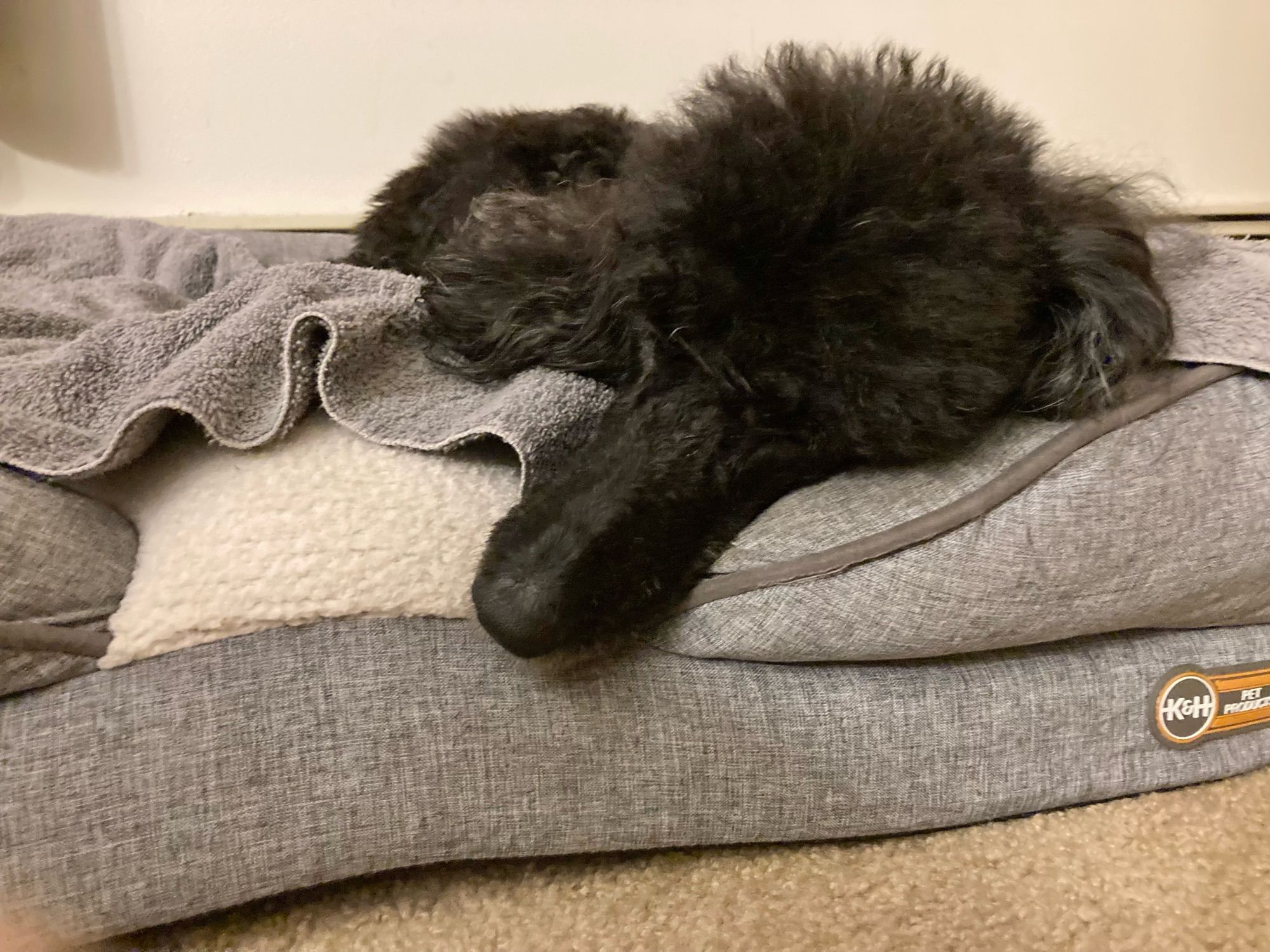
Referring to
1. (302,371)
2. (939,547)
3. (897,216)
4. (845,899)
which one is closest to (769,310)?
(897,216)

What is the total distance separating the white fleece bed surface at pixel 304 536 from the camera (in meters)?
0.75

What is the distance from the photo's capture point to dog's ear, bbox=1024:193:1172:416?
2.78ft

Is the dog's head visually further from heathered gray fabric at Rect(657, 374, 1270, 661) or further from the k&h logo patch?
the k&h logo patch

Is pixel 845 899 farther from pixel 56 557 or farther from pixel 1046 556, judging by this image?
pixel 56 557

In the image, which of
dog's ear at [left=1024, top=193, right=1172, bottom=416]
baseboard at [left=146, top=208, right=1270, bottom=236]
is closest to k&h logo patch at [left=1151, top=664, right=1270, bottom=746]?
dog's ear at [left=1024, top=193, right=1172, bottom=416]

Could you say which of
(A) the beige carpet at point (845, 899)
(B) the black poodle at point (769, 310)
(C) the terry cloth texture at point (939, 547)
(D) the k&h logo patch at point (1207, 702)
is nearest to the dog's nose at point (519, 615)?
(B) the black poodle at point (769, 310)

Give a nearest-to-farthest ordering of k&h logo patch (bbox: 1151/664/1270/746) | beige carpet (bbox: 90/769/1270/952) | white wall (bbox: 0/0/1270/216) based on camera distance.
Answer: beige carpet (bbox: 90/769/1270/952), k&h logo patch (bbox: 1151/664/1270/746), white wall (bbox: 0/0/1270/216)

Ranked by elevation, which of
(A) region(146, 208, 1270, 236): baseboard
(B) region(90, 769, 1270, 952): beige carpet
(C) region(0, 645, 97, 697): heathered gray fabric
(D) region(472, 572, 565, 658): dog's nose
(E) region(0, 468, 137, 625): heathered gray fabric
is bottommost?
(B) region(90, 769, 1270, 952): beige carpet

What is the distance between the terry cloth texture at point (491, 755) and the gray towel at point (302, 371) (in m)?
0.21

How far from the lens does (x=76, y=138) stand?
1.88 metres

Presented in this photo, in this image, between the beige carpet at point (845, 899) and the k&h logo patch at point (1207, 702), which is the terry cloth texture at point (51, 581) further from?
the k&h logo patch at point (1207, 702)

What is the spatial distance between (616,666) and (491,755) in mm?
142

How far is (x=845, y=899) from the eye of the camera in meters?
0.83

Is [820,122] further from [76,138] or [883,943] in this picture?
[76,138]
